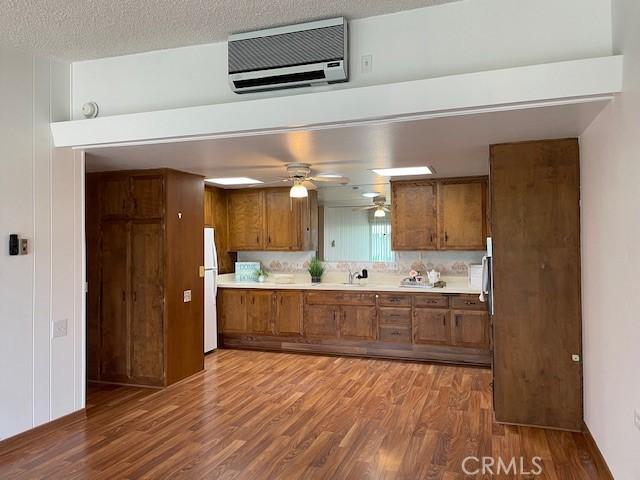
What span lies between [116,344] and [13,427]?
154 centimetres

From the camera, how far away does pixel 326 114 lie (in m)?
2.93

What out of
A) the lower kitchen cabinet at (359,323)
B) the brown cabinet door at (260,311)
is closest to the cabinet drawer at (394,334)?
the lower kitchen cabinet at (359,323)

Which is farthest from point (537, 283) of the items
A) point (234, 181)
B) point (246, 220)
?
point (246, 220)

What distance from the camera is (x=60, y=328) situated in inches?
145

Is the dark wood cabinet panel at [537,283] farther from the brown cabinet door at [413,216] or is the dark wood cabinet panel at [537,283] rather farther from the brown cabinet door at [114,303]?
the brown cabinet door at [114,303]

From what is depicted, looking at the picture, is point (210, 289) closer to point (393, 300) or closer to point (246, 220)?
point (246, 220)

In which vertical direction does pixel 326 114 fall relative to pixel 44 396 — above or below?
above

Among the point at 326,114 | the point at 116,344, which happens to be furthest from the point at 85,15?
the point at 116,344

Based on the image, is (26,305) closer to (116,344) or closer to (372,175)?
(116,344)

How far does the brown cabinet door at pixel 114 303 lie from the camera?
15.7ft

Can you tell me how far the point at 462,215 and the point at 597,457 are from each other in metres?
3.24

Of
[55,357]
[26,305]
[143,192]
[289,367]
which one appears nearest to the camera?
[26,305]

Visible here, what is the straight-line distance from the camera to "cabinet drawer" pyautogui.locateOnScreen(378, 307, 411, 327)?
562cm

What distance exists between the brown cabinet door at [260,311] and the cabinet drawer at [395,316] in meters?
1.48
